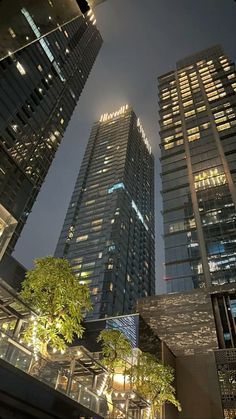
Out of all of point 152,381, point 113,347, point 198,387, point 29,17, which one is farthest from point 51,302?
point 198,387

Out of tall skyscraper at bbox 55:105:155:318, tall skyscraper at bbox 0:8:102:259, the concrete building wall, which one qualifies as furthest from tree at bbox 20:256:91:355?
tall skyscraper at bbox 55:105:155:318

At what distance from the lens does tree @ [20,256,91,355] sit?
1439 cm

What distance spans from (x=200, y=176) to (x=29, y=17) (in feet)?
241

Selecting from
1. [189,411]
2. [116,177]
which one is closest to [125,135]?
[116,177]

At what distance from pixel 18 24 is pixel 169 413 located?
2966 centimetres

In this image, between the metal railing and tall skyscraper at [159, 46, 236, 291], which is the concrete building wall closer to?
the metal railing

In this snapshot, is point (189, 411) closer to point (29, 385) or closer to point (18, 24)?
point (29, 385)

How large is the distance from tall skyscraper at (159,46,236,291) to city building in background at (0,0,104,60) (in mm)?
57333

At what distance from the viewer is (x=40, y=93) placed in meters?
66.4

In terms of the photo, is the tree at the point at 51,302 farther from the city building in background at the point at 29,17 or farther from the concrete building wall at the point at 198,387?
the concrete building wall at the point at 198,387

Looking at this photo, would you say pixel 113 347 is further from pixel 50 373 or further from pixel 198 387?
pixel 198 387

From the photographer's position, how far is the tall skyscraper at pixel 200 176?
197ft

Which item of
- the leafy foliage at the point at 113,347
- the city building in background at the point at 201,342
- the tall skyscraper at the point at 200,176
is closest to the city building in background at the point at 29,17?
Result: the leafy foliage at the point at 113,347

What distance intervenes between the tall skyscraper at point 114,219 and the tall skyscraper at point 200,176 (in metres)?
28.9
